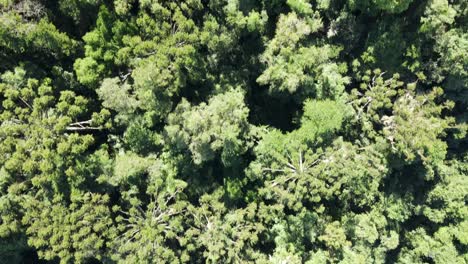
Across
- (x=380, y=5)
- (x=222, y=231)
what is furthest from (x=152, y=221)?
(x=380, y=5)

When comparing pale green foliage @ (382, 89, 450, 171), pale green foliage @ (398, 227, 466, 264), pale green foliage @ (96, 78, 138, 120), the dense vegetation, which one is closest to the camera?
the dense vegetation

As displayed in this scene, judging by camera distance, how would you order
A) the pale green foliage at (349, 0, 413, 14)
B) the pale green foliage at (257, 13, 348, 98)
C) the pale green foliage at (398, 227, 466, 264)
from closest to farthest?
the pale green foliage at (257, 13, 348, 98) < the pale green foliage at (349, 0, 413, 14) < the pale green foliage at (398, 227, 466, 264)

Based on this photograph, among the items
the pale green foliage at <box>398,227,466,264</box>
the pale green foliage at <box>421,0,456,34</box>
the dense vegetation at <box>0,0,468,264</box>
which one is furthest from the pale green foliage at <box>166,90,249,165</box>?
the pale green foliage at <box>398,227,466,264</box>

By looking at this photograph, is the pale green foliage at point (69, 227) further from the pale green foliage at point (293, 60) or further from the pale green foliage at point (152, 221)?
the pale green foliage at point (293, 60)

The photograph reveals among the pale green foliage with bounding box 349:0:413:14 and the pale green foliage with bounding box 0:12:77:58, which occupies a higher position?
the pale green foliage with bounding box 349:0:413:14

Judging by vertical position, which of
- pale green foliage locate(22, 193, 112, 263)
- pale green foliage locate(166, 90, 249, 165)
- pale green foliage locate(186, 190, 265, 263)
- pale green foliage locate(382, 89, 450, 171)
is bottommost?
pale green foliage locate(22, 193, 112, 263)

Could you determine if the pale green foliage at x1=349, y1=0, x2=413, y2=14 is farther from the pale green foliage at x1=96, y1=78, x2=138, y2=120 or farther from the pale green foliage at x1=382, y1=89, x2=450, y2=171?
the pale green foliage at x1=96, y1=78, x2=138, y2=120

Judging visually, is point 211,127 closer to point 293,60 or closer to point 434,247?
point 293,60

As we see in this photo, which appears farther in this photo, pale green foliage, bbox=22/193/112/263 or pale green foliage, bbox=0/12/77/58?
pale green foliage, bbox=22/193/112/263
